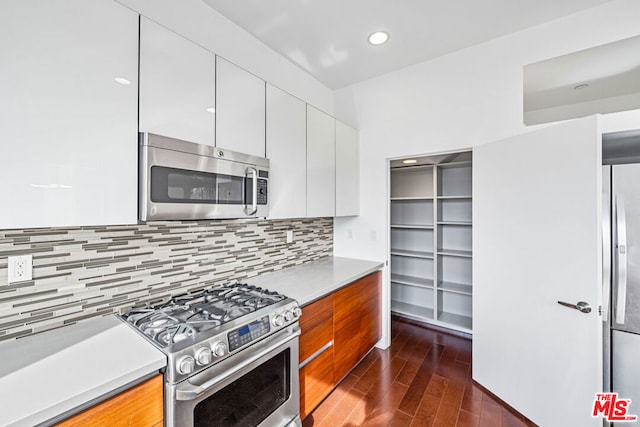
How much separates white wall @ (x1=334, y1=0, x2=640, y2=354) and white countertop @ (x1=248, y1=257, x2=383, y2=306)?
0.34 meters

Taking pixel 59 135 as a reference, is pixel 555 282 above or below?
below

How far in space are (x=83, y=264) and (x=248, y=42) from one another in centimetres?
192

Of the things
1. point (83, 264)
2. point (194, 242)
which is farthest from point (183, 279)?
point (83, 264)

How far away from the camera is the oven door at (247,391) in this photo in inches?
42.2

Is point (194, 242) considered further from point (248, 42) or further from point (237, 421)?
point (248, 42)

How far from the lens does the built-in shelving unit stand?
3.28 meters

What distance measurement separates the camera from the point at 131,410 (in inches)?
38.1

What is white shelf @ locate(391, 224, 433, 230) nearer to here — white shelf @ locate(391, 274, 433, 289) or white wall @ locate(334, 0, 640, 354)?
white shelf @ locate(391, 274, 433, 289)

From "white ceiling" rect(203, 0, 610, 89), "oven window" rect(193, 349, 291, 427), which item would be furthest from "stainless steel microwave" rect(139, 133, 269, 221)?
"white ceiling" rect(203, 0, 610, 89)

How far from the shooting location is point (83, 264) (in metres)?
1.33

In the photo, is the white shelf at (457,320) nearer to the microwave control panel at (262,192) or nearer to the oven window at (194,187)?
the microwave control panel at (262,192)

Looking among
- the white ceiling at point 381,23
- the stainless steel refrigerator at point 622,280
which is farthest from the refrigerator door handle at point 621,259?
the white ceiling at point 381,23

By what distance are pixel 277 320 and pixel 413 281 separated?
8.60 feet

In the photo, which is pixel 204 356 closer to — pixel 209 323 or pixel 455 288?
pixel 209 323
